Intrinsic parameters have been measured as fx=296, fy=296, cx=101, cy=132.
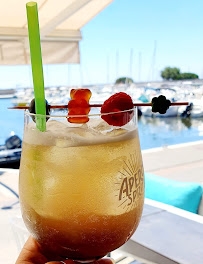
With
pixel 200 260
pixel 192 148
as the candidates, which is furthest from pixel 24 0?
pixel 192 148

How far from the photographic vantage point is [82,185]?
21.1 inches

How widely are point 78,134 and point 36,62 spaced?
0.16m

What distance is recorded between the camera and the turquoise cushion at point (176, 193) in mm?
2418

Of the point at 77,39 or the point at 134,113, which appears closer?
the point at 134,113

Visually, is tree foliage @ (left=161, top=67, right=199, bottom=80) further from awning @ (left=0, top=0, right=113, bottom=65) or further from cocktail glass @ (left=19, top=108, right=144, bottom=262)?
cocktail glass @ (left=19, top=108, right=144, bottom=262)

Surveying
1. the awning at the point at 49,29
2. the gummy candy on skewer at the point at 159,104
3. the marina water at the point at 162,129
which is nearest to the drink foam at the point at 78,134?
the gummy candy on skewer at the point at 159,104

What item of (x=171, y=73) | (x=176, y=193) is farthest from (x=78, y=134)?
(x=171, y=73)

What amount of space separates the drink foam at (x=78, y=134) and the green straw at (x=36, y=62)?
0.8 inches

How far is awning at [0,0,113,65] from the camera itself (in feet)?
11.0

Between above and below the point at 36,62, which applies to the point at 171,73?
above

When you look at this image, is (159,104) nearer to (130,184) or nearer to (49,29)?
(130,184)

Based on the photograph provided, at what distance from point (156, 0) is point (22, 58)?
108ft

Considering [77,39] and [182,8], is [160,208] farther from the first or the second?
[182,8]

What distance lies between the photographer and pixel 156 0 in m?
33.0
